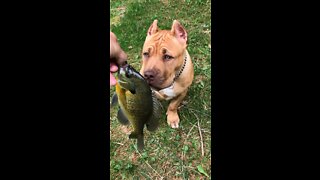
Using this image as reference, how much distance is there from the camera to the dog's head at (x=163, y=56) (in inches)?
107

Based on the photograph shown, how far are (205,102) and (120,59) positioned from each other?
1.84 meters

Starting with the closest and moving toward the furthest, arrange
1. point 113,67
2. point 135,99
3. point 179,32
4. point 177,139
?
1. point 135,99
2. point 113,67
3. point 179,32
4. point 177,139

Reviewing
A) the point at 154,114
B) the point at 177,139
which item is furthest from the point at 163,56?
the point at 177,139

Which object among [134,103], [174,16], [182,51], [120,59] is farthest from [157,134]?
[174,16]

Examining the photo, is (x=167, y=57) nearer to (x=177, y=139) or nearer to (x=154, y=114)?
(x=154, y=114)

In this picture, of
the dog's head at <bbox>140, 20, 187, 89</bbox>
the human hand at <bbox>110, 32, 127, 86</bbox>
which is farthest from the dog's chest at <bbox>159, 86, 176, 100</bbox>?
the human hand at <bbox>110, 32, 127, 86</bbox>

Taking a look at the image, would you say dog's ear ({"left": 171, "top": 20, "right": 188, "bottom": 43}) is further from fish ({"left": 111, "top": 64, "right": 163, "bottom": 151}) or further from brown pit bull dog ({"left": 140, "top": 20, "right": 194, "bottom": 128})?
fish ({"left": 111, "top": 64, "right": 163, "bottom": 151})

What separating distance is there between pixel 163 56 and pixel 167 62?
7 centimetres

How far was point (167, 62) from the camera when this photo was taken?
2816 millimetres

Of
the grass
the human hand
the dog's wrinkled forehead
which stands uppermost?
the dog's wrinkled forehead

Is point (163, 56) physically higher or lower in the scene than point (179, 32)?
lower

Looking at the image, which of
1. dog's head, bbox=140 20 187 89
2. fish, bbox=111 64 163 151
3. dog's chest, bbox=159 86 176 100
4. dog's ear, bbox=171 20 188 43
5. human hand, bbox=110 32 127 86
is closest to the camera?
fish, bbox=111 64 163 151

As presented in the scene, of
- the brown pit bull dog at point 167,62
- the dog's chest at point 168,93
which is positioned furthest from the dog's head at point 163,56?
the dog's chest at point 168,93

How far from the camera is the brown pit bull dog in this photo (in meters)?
2.73
